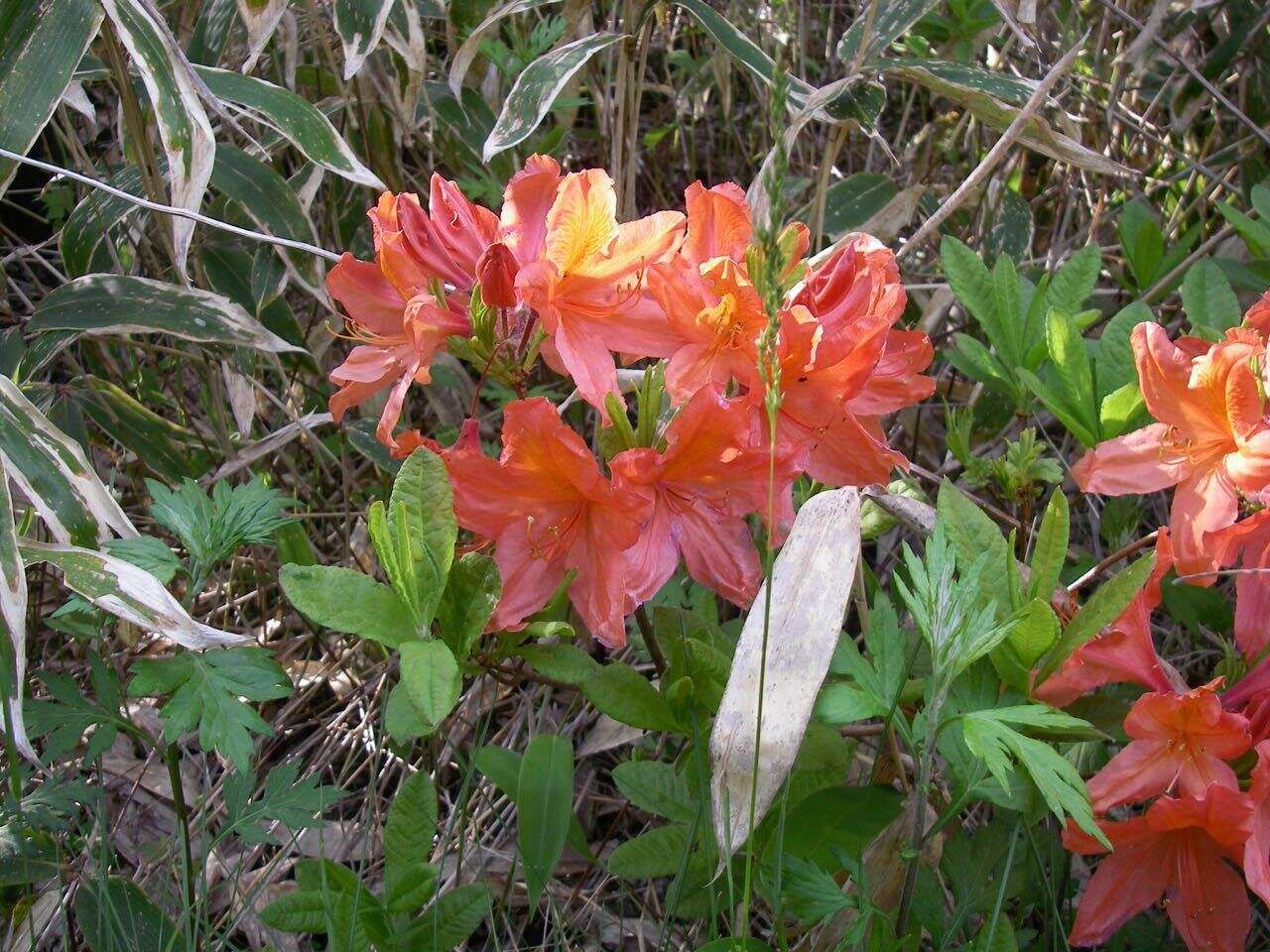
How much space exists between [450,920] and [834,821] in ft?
1.40

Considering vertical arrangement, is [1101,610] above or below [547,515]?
below

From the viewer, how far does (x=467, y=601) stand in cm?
126

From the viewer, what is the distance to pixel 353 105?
2537 mm

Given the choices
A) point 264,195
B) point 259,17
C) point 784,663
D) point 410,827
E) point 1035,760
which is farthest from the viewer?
point 264,195

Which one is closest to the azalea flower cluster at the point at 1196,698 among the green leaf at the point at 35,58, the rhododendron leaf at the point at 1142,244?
the rhododendron leaf at the point at 1142,244

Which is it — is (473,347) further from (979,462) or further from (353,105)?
(353,105)

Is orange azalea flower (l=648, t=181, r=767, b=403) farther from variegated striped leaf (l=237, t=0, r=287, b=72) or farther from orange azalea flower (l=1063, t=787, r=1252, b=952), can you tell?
variegated striped leaf (l=237, t=0, r=287, b=72)

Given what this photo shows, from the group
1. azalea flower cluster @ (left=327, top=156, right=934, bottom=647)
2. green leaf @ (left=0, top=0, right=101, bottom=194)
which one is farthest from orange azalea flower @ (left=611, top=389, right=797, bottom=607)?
green leaf @ (left=0, top=0, right=101, bottom=194)

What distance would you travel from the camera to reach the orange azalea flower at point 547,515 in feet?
3.99

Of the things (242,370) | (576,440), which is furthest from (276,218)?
(576,440)

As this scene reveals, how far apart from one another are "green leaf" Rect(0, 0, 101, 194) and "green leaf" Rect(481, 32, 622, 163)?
1.71 feet

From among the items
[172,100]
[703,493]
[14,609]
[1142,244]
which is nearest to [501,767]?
[703,493]

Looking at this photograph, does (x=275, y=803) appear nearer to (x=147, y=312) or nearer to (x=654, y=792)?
(x=654, y=792)

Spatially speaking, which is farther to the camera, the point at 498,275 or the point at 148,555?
the point at 148,555
